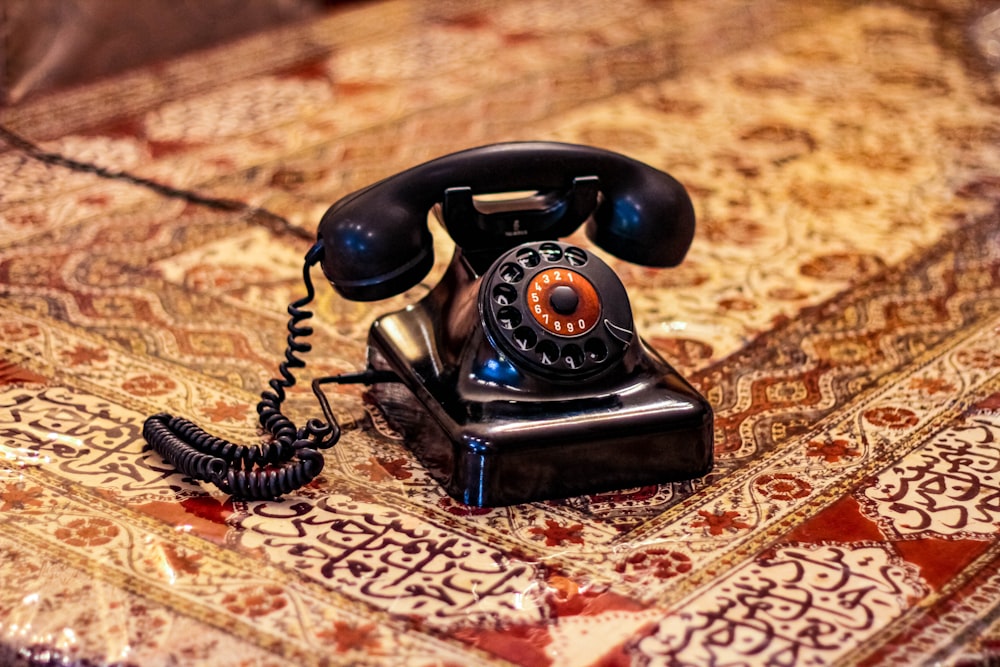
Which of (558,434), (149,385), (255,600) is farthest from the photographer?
(149,385)

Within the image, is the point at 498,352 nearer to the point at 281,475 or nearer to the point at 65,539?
the point at 281,475

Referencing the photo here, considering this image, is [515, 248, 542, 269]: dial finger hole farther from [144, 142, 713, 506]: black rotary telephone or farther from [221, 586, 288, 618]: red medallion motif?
[221, 586, 288, 618]: red medallion motif

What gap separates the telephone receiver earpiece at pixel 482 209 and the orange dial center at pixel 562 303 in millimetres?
97

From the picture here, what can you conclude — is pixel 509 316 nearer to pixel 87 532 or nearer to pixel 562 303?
pixel 562 303

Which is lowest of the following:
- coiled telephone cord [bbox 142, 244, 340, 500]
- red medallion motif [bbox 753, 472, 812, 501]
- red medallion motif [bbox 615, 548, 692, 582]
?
red medallion motif [bbox 615, 548, 692, 582]

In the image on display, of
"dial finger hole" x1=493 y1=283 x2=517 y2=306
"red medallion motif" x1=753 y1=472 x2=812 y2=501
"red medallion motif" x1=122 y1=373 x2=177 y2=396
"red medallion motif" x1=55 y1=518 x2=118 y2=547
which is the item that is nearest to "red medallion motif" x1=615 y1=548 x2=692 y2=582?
"red medallion motif" x1=753 y1=472 x2=812 y2=501

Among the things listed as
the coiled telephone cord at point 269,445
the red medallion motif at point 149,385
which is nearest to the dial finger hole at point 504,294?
the coiled telephone cord at point 269,445

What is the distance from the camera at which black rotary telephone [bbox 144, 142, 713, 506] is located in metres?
1.13

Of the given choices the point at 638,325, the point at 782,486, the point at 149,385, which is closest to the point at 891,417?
the point at 782,486

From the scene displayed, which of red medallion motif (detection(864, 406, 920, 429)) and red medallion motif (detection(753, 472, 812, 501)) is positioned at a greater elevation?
red medallion motif (detection(864, 406, 920, 429))

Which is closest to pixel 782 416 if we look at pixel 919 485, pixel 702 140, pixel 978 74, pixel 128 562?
pixel 919 485

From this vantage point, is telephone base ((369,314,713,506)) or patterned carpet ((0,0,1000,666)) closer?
patterned carpet ((0,0,1000,666))

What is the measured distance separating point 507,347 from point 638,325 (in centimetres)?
43

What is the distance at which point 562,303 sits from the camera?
45.6 inches
